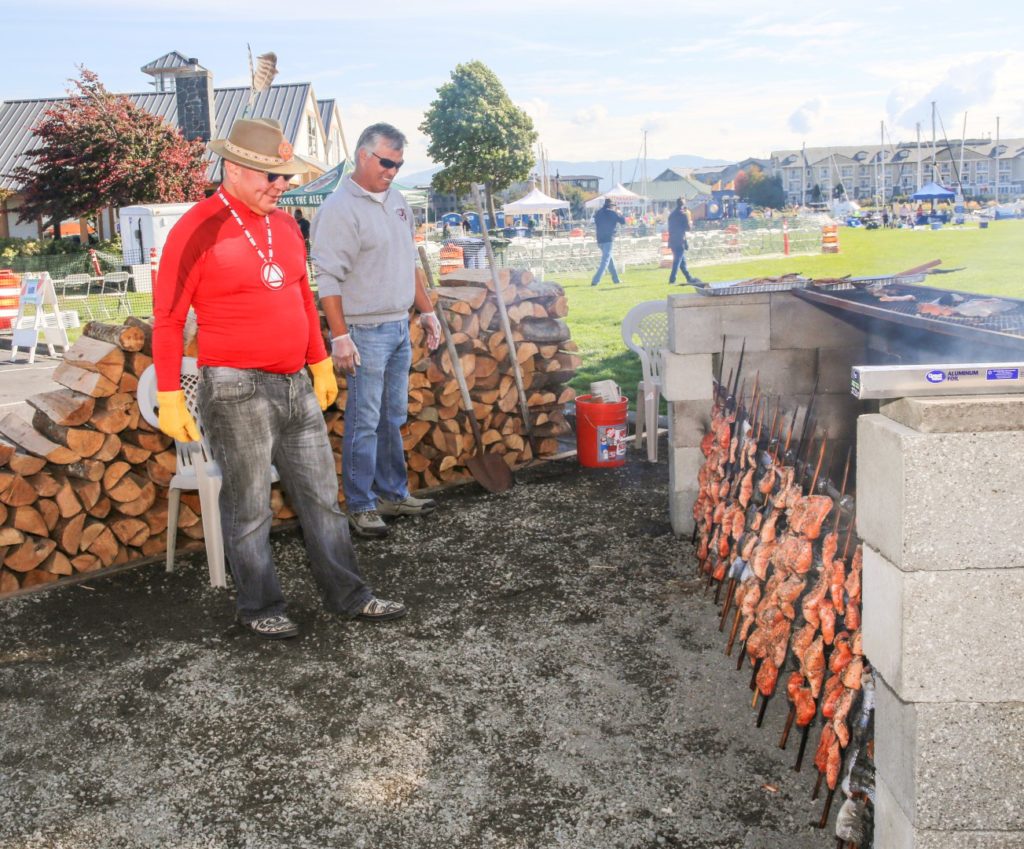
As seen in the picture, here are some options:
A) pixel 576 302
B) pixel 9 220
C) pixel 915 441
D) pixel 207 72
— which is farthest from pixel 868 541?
pixel 9 220

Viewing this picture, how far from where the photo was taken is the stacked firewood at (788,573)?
9.81 ft

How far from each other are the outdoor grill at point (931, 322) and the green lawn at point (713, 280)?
1807 mm

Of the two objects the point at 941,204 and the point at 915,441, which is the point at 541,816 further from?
the point at 941,204

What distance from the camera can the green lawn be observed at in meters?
11.2

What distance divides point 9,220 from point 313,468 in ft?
140

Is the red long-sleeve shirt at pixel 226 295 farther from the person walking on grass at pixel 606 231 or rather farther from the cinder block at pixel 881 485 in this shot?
the person walking on grass at pixel 606 231

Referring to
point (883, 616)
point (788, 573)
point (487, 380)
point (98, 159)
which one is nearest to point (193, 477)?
point (487, 380)

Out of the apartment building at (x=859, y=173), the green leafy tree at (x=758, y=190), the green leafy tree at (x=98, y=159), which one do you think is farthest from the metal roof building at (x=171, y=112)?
the apartment building at (x=859, y=173)

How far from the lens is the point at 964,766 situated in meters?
2.33

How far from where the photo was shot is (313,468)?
4496 millimetres

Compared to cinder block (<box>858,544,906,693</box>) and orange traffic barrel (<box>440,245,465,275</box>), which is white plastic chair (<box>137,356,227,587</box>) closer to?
cinder block (<box>858,544,906,693</box>)

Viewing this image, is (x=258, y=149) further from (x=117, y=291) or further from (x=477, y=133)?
(x=477, y=133)

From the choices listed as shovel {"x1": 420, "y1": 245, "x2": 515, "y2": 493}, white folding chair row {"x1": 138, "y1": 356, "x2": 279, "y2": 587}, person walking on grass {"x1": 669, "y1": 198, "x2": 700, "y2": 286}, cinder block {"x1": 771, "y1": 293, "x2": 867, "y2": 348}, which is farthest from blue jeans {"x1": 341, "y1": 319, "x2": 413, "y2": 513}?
person walking on grass {"x1": 669, "y1": 198, "x2": 700, "y2": 286}

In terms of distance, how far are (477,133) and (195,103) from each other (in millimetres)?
30498
